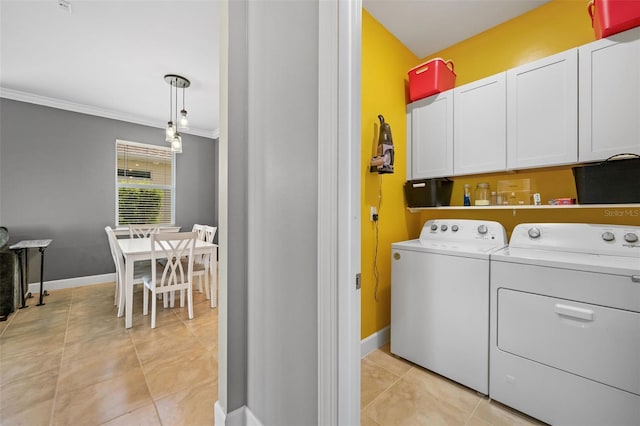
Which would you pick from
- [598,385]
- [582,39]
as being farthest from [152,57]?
[598,385]

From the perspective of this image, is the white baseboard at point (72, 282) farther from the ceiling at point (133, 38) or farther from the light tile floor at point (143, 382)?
the ceiling at point (133, 38)

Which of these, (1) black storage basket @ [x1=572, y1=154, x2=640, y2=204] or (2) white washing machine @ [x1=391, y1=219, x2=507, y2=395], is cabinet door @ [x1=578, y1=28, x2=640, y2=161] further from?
(2) white washing machine @ [x1=391, y1=219, x2=507, y2=395]

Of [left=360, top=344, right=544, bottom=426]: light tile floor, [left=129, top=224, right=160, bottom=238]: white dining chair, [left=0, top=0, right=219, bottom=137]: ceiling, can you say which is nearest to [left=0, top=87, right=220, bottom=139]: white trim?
[left=0, top=0, right=219, bottom=137]: ceiling

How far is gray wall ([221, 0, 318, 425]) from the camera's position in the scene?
96 centimetres

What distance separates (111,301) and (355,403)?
11.6 ft

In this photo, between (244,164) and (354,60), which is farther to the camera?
(244,164)

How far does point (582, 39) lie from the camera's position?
1.78m

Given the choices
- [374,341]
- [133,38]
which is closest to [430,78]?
[374,341]

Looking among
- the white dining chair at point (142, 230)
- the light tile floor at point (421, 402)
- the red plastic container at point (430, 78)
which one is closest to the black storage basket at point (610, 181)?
the red plastic container at point (430, 78)

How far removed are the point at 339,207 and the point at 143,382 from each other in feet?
6.16

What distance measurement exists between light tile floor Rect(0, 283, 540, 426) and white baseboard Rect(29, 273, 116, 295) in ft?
3.58

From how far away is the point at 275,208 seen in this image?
1108 mm

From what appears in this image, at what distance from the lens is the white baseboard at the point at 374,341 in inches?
79.7

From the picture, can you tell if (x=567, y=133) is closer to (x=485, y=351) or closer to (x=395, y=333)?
(x=485, y=351)
